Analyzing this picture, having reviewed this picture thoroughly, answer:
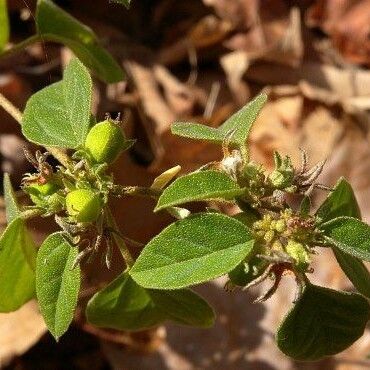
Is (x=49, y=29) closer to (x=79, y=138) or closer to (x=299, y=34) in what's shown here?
(x=79, y=138)

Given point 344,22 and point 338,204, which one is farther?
point 344,22

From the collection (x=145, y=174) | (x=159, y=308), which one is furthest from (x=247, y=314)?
(x=159, y=308)

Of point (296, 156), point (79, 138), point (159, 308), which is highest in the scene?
point (79, 138)

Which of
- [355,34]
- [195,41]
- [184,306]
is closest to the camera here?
[184,306]

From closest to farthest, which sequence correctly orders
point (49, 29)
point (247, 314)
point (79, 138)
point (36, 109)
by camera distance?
1. point (79, 138)
2. point (36, 109)
3. point (49, 29)
4. point (247, 314)

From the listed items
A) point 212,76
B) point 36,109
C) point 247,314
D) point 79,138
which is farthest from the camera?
point 212,76

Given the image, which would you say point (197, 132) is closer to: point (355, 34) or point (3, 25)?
point (3, 25)

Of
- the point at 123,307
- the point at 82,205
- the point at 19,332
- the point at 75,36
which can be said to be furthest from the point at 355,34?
the point at 82,205
